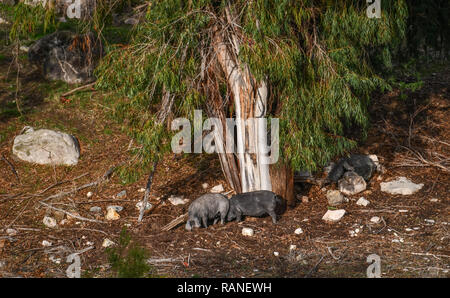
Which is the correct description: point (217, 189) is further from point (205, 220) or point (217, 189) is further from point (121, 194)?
point (121, 194)

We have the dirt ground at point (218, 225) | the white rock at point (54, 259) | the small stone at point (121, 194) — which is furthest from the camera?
the small stone at point (121, 194)

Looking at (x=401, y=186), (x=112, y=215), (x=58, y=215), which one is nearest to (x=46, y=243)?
(x=58, y=215)

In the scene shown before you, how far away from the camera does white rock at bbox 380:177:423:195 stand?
9492 millimetres

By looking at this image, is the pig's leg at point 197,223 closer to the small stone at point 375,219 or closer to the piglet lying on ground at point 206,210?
the piglet lying on ground at point 206,210

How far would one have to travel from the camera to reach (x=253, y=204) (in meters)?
8.72

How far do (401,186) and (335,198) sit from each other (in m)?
1.21

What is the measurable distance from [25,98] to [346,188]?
7493 mm

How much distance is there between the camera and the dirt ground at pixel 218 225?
24.0ft

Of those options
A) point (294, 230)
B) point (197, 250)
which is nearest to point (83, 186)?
point (197, 250)

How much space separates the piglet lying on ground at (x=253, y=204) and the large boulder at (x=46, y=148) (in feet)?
12.3

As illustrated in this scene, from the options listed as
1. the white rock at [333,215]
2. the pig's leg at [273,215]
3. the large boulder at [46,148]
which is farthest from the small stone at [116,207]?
the white rock at [333,215]

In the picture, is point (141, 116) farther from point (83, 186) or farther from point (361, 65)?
point (361, 65)

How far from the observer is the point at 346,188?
31.7ft

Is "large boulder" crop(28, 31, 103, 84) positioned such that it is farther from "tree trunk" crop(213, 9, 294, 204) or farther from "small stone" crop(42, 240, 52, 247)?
"small stone" crop(42, 240, 52, 247)
